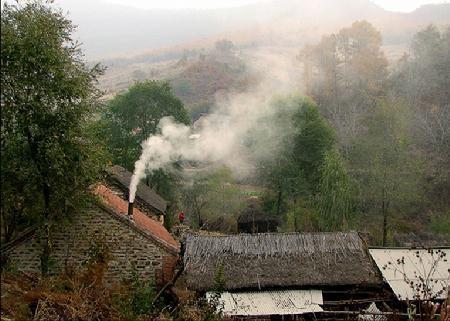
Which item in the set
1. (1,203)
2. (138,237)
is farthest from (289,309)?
(1,203)

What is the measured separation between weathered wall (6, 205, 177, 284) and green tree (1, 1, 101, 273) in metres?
1.41

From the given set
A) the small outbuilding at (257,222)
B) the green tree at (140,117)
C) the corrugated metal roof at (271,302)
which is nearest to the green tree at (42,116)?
the corrugated metal roof at (271,302)

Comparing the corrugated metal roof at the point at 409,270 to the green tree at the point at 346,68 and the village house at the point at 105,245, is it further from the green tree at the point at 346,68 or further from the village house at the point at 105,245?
the green tree at the point at 346,68

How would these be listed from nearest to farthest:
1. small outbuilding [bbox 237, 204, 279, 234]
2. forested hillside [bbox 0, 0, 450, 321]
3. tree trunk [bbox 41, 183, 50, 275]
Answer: forested hillside [bbox 0, 0, 450, 321]
tree trunk [bbox 41, 183, 50, 275]
small outbuilding [bbox 237, 204, 279, 234]

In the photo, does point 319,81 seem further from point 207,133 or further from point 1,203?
point 1,203

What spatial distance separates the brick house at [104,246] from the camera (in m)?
15.6

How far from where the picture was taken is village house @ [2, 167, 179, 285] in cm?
1557

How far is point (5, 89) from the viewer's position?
41.5ft

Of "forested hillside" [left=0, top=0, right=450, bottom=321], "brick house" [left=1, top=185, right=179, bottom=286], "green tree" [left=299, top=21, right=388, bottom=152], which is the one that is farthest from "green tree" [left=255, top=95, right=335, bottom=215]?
"brick house" [left=1, top=185, right=179, bottom=286]

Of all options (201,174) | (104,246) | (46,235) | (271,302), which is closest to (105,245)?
(104,246)

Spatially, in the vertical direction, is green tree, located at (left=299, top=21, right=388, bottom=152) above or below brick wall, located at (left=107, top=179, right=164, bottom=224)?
above

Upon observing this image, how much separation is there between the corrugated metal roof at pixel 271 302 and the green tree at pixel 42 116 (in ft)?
19.0

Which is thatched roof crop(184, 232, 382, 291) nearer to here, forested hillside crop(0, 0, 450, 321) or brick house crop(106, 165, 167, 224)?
forested hillside crop(0, 0, 450, 321)

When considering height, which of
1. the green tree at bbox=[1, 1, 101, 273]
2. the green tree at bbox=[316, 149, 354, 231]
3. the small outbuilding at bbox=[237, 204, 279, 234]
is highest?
the green tree at bbox=[1, 1, 101, 273]
